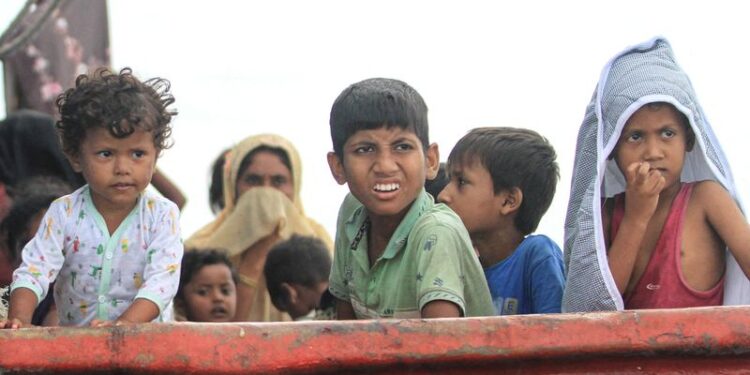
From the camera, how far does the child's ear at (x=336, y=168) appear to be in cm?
365

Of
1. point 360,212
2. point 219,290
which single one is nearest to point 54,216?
point 360,212

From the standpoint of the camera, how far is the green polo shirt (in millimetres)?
3266

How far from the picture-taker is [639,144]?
344 cm

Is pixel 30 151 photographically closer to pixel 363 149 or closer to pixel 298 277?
pixel 298 277

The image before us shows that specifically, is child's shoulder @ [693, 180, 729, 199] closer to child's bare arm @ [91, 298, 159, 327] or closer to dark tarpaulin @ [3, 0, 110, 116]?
child's bare arm @ [91, 298, 159, 327]

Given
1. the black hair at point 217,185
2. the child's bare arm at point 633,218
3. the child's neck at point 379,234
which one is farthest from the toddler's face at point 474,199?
the black hair at point 217,185

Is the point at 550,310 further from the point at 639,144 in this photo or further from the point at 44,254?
the point at 44,254

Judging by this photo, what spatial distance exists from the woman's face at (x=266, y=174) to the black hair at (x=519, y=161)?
2341 millimetres

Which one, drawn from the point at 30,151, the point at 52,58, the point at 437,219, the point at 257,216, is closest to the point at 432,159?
the point at 437,219

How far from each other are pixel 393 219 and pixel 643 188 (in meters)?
0.66

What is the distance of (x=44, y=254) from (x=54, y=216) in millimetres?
129

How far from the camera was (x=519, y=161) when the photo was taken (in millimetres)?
4094

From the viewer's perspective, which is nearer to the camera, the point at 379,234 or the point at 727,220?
the point at 727,220

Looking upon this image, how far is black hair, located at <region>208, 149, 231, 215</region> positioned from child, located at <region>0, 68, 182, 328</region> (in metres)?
3.19
